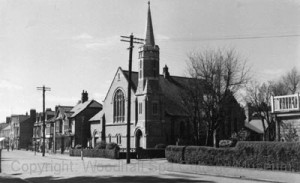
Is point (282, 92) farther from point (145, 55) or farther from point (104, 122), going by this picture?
point (104, 122)

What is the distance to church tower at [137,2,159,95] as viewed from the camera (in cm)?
4775

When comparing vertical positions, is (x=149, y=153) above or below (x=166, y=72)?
below

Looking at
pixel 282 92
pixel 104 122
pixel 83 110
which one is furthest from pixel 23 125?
pixel 282 92

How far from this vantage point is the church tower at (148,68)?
47750 mm


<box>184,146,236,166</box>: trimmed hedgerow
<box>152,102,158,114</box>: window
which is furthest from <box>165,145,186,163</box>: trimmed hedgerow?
<box>152,102,158,114</box>: window

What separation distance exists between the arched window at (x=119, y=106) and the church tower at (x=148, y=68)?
19.8 feet

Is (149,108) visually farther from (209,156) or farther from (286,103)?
(286,103)

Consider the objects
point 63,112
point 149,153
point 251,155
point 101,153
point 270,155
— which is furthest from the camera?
point 63,112

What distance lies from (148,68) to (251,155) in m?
26.5

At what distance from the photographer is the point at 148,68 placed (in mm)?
48000

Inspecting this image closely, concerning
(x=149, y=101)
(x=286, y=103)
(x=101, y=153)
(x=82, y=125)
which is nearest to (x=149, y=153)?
(x=101, y=153)

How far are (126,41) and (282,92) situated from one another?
113ft

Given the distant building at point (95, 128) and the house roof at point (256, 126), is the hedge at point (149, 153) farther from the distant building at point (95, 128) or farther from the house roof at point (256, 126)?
the house roof at point (256, 126)

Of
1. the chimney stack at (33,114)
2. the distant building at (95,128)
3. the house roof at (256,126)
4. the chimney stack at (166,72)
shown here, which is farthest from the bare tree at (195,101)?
the chimney stack at (33,114)
